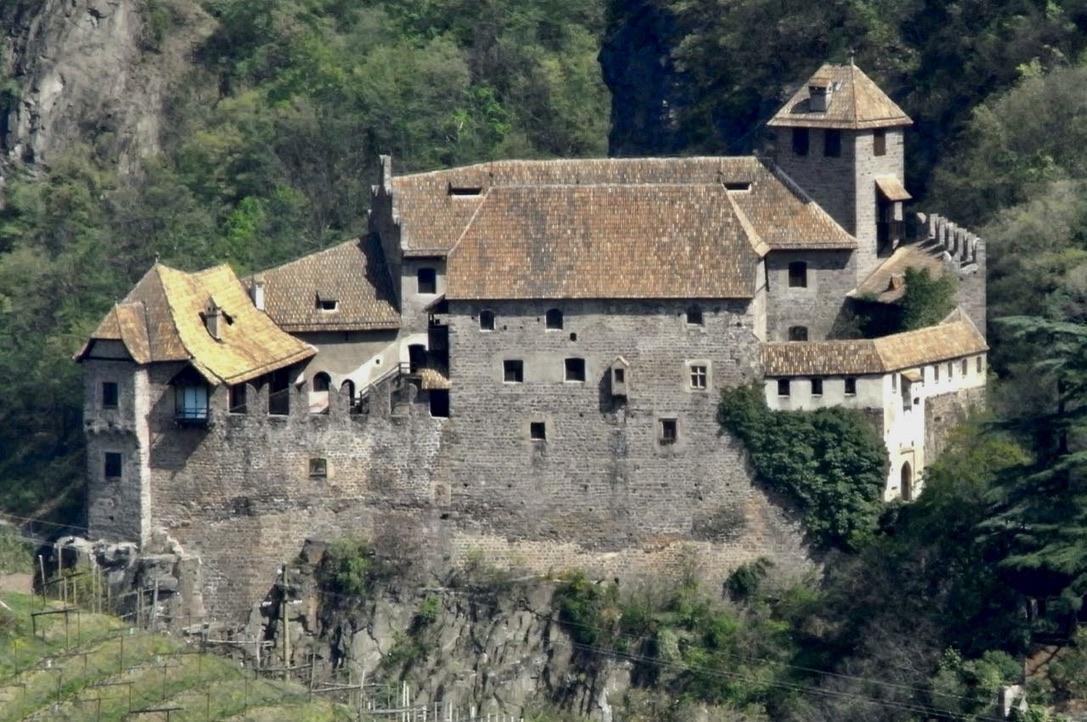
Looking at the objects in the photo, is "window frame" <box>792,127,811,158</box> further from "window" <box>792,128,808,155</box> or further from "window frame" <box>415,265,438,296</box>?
"window frame" <box>415,265,438,296</box>

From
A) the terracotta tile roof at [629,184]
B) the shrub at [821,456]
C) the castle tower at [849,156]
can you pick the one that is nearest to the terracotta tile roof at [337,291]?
the terracotta tile roof at [629,184]

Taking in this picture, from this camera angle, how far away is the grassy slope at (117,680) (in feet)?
320

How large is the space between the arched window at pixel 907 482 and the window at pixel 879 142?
360 inches

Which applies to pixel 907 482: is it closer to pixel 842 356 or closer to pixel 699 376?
pixel 842 356

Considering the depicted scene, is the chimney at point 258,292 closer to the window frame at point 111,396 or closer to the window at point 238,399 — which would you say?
the window at point 238,399

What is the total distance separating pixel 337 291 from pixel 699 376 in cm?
1007

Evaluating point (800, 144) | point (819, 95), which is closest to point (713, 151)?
point (819, 95)

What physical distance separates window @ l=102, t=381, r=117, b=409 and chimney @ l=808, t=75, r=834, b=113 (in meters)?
19.3

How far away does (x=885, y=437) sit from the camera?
105m

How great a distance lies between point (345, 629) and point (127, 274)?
2510 centimetres

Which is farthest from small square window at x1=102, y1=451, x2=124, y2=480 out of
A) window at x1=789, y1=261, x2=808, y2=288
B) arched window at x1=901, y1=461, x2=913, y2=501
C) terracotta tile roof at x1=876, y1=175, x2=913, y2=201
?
terracotta tile roof at x1=876, y1=175, x2=913, y2=201

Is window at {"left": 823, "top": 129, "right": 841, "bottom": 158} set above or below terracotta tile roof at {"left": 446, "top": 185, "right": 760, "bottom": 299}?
above

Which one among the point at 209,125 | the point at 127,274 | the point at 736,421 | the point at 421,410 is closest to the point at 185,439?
the point at 421,410

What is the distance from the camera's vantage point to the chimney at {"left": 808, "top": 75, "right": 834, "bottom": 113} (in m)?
110
